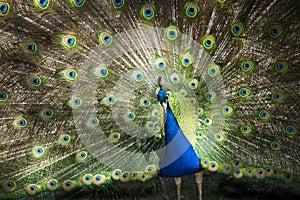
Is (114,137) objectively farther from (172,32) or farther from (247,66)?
(247,66)

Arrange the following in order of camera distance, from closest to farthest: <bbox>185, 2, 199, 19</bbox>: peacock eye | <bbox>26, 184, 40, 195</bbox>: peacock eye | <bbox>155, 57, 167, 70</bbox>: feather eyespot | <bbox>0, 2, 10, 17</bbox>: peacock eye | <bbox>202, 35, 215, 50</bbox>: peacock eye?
1. <bbox>0, 2, 10, 17</bbox>: peacock eye
2. <bbox>185, 2, 199, 19</bbox>: peacock eye
3. <bbox>202, 35, 215, 50</bbox>: peacock eye
4. <bbox>155, 57, 167, 70</bbox>: feather eyespot
5. <bbox>26, 184, 40, 195</bbox>: peacock eye

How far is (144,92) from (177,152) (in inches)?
20.6

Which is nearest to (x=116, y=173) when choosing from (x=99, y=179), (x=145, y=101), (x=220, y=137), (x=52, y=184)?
(x=99, y=179)

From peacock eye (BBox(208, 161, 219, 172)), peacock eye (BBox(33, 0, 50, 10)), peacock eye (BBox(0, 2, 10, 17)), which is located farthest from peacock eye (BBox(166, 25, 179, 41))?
peacock eye (BBox(0, 2, 10, 17))

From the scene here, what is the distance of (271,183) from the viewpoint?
358cm

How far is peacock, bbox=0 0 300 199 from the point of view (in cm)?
268

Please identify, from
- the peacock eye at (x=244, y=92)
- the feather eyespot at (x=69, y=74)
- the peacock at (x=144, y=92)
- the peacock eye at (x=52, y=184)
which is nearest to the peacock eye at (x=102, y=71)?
the peacock at (x=144, y=92)

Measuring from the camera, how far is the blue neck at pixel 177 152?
2.86 m

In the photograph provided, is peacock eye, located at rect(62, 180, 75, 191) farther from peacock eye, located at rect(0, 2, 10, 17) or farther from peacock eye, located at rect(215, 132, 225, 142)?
peacock eye, located at rect(0, 2, 10, 17)

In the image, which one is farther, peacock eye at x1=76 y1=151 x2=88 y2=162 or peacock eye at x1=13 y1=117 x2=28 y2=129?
peacock eye at x1=76 y1=151 x2=88 y2=162

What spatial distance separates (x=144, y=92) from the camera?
300cm

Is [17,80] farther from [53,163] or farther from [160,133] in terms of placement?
[160,133]

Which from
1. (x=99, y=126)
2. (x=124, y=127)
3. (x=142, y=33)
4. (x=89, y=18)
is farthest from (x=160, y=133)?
(x=89, y=18)

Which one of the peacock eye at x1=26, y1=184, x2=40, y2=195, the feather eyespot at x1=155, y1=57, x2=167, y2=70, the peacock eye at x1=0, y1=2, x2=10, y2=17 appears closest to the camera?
the peacock eye at x1=0, y1=2, x2=10, y2=17
